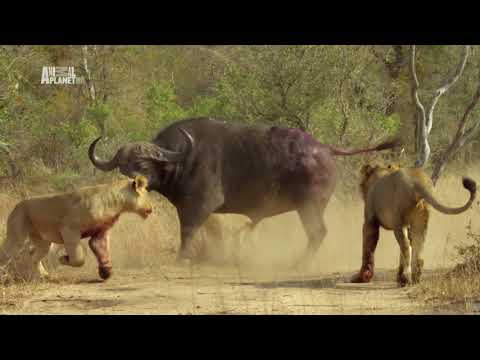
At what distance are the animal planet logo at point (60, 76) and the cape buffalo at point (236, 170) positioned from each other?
13.8m

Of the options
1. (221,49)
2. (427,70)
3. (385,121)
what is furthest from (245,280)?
(221,49)

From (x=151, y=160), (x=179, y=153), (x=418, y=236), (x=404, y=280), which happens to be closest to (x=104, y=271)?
(x=151, y=160)

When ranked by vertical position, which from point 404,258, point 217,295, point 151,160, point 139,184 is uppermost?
point 151,160

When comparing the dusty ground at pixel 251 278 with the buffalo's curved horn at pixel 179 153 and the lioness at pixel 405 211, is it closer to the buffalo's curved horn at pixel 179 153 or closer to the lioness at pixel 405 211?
the lioness at pixel 405 211

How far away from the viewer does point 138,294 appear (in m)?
10.5

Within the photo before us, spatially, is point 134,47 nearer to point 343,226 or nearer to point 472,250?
point 343,226

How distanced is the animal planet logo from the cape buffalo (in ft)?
45.4

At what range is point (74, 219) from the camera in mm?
11281

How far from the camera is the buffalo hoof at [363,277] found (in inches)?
434

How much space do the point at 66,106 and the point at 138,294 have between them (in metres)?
16.9

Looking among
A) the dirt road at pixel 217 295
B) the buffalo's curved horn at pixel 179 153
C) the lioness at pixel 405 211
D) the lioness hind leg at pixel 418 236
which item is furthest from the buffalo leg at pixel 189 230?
the lioness hind leg at pixel 418 236

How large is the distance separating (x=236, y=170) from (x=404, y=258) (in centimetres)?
362

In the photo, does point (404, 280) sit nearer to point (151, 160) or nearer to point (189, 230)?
point (189, 230)

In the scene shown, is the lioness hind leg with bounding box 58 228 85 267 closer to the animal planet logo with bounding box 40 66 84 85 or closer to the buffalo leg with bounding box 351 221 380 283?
the buffalo leg with bounding box 351 221 380 283
